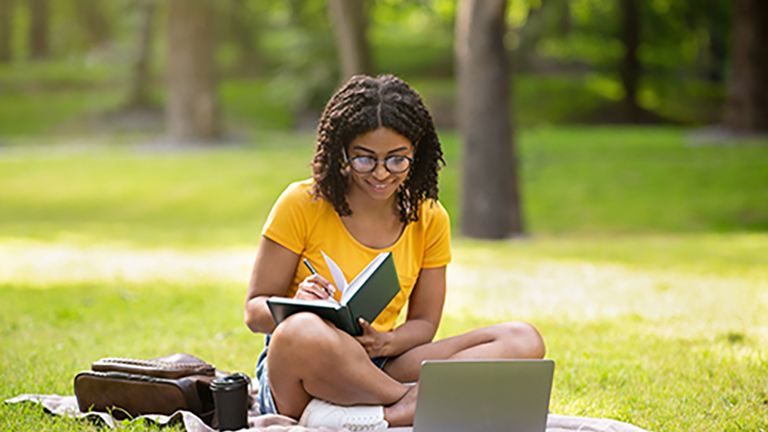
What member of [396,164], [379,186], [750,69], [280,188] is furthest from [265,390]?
[750,69]

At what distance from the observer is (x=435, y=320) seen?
142 inches

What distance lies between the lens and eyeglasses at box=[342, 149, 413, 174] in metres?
3.23

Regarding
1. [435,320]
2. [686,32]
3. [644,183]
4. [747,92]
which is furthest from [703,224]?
[686,32]

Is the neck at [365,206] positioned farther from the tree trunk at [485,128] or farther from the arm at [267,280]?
the tree trunk at [485,128]

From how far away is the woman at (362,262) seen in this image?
310 cm

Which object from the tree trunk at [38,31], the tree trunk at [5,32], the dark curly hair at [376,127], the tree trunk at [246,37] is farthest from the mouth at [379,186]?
the tree trunk at [38,31]

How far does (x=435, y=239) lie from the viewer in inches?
142

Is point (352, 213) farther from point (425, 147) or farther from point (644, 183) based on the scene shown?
point (644, 183)

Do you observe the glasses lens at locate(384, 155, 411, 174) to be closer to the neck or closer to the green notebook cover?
the neck

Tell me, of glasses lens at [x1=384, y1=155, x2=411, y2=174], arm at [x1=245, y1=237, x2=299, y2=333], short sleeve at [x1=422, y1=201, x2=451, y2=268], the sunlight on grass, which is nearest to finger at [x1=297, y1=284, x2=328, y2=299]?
arm at [x1=245, y1=237, x2=299, y2=333]

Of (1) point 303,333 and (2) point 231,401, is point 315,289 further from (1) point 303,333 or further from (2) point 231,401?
(2) point 231,401

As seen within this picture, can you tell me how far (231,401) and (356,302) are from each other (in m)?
0.69

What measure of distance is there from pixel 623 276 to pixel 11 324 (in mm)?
5457

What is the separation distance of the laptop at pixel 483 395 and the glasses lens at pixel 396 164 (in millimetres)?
805
